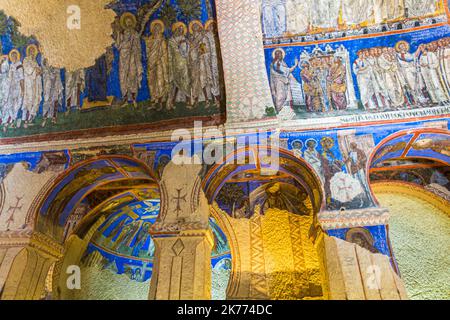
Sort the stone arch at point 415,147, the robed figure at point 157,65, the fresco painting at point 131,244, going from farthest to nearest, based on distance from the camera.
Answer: the fresco painting at point 131,244 < the robed figure at point 157,65 < the stone arch at point 415,147

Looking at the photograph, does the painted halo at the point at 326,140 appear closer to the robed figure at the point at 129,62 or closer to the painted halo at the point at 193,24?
the painted halo at the point at 193,24

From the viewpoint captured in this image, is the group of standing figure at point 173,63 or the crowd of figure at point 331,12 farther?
the group of standing figure at point 173,63

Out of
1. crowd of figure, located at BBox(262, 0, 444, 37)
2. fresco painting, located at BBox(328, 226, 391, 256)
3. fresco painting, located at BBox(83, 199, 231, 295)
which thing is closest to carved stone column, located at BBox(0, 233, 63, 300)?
fresco painting, located at BBox(83, 199, 231, 295)

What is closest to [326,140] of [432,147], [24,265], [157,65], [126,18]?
[432,147]

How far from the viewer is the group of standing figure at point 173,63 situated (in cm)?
633

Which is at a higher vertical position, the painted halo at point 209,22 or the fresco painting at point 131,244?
the painted halo at point 209,22

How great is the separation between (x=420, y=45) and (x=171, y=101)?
3.97 meters

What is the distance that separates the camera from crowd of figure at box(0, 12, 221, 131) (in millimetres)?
6352

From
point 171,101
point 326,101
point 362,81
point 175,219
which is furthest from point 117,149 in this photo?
point 362,81

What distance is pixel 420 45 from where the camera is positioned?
5980 millimetres

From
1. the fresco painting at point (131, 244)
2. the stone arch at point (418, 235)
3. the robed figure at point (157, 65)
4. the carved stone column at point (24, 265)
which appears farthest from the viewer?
the fresco painting at point (131, 244)

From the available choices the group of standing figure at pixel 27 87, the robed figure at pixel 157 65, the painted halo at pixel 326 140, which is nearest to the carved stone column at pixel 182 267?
the painted halo at pixel 326 140

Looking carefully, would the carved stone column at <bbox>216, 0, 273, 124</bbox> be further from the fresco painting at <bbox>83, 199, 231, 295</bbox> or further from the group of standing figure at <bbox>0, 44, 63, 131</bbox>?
the fresco painting at <bbox>83, 199, 231, 295</bbox>
